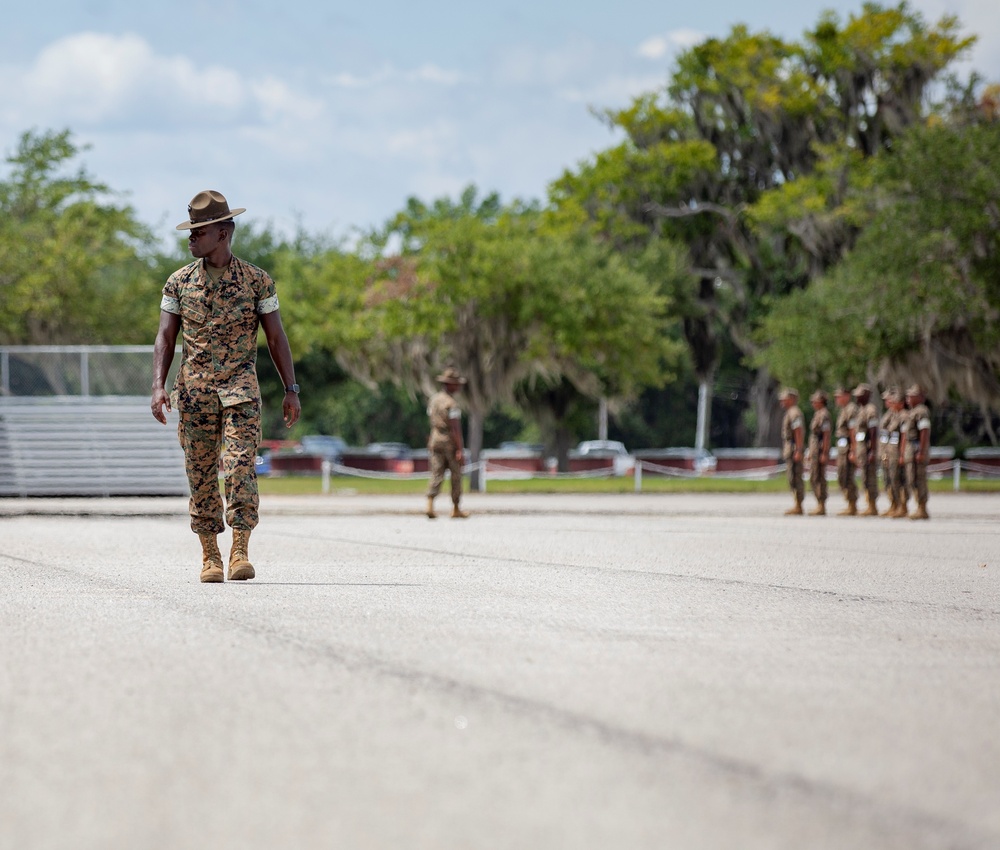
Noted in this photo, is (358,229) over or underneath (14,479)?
over

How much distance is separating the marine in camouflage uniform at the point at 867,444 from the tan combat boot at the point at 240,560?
14587mm

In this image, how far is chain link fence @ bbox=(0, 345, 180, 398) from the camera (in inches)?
888

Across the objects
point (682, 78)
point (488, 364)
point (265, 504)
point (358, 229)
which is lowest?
point (265, 504)

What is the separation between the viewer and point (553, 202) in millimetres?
48688

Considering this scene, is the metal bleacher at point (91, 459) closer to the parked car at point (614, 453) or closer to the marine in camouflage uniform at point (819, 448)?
the marine in camouflage uniform at point (819, 448)

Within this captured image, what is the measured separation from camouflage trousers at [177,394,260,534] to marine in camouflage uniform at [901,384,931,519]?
1357 cm

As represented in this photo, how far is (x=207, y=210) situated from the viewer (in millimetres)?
8836

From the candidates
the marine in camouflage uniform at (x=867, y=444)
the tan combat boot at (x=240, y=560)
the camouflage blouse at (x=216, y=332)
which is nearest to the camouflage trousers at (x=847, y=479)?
the marine in camouflage uniform at (x=867, y=444)

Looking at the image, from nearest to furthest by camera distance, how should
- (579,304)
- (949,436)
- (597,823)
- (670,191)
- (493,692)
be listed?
(597,823) → (493,692) → (579,304) → (670,191) → (949,436)

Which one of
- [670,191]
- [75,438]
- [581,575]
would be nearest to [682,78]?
[670,191]

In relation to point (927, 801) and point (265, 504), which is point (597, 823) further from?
point (265, 504)

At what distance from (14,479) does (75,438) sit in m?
1.07

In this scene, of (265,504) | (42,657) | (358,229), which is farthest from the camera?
(358,229)

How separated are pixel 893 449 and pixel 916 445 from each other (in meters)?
0.41
